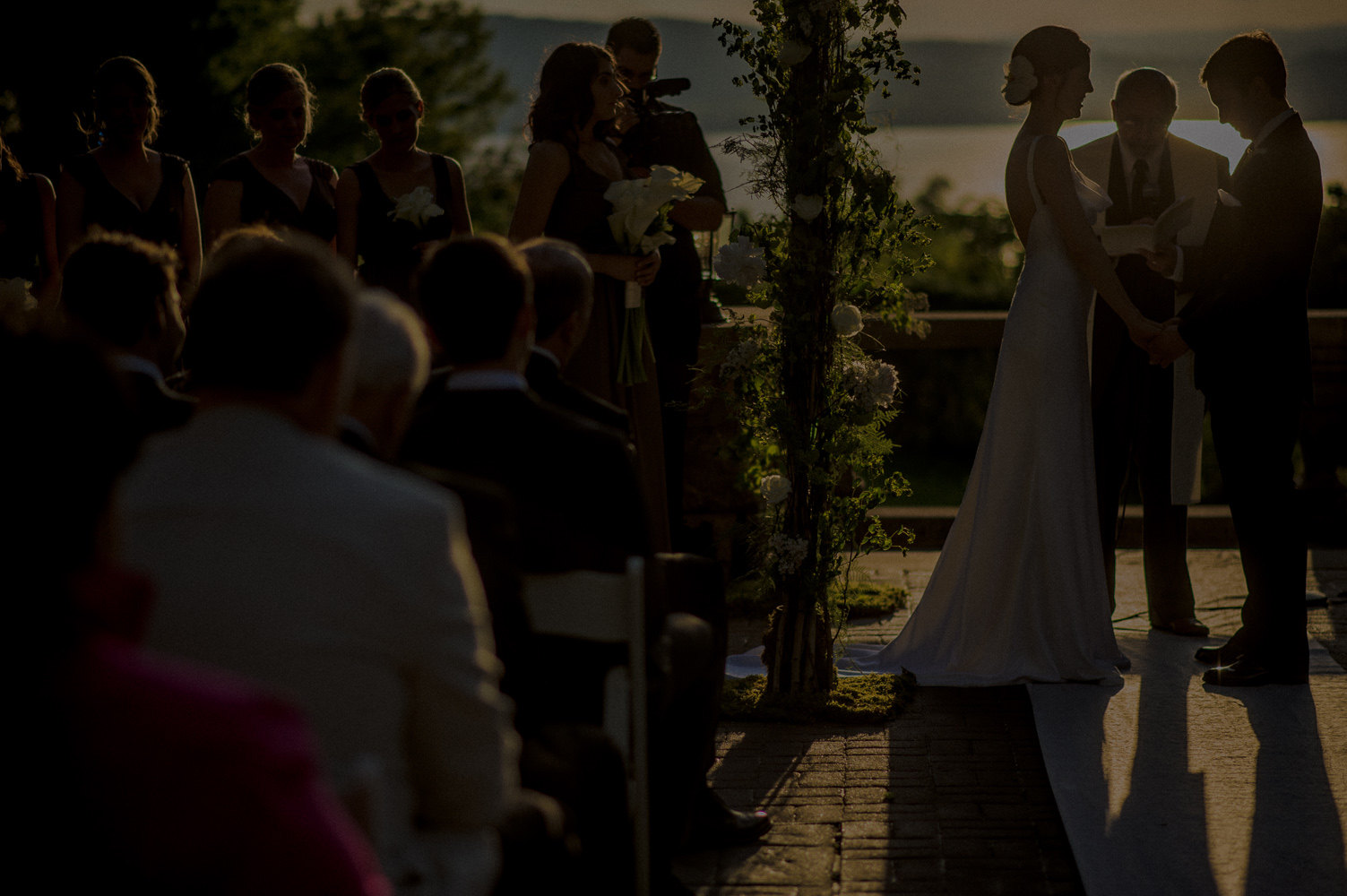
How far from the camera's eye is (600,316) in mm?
5016

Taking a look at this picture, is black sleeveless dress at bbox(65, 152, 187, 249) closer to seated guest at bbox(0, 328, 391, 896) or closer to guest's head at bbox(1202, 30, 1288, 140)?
guest's head at bbox(1202, 30, 1288, 140)

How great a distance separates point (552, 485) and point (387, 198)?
10.8 ft

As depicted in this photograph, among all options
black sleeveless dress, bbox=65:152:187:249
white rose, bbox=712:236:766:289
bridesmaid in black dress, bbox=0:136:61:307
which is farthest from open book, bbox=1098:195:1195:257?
bridesmaid in black dress, bbox=0:136:61:307

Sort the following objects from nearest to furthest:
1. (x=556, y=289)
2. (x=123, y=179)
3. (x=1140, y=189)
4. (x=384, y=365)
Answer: (x=384, y=365) → (x=556, y=289) → (x=123, y=179) → (x=1140, y=189)

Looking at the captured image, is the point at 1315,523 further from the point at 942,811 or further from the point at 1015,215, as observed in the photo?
the point at 942,811

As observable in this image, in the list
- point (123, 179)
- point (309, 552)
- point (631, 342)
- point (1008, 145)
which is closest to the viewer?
point (309, 552)

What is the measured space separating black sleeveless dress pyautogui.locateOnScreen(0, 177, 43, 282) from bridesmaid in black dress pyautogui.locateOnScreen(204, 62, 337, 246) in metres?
0.78

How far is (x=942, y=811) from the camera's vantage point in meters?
4.09

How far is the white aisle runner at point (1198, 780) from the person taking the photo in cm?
358

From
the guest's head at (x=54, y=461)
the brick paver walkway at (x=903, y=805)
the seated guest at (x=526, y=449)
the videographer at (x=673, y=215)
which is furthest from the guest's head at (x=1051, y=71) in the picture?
the guest's head at (x=54, y=461)

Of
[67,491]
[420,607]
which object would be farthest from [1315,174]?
[67,491]

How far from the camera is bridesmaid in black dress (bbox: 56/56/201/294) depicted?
18.6 feet

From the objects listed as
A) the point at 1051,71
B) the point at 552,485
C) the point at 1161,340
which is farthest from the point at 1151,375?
the point at 552,485

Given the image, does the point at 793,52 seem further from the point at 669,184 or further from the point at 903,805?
the point at 903,805
